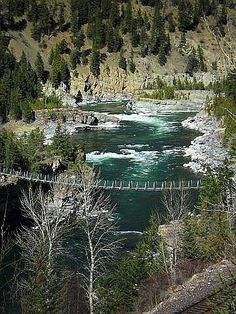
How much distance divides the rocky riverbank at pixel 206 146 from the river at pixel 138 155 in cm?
102

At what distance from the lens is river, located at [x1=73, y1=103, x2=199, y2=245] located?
38.3 meters

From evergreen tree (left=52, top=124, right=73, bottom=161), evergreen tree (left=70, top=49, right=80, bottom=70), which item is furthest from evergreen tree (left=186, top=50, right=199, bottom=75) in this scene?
evergreen tree (left=52, top=124, right=73, bottom=161)

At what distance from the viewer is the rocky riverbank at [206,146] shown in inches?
1959

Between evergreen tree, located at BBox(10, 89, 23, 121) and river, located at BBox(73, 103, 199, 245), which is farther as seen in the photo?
evergreen tree, located at BBox(10, 89, 23, 121)

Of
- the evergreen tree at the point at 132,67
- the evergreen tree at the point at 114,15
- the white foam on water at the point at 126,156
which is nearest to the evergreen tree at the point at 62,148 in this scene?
the white foam on water at the point at 126,156

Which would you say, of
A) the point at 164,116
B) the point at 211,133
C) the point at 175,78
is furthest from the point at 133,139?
the point at 175,78

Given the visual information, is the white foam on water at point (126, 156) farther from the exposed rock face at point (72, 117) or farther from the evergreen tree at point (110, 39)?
the evergreen tree at point (110, 39)

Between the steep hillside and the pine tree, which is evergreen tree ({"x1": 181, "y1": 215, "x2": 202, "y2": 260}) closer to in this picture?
the pine tree

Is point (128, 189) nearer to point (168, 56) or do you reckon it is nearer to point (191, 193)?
point (191, 193)

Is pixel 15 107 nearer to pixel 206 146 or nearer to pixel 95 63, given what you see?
pixel 206 146

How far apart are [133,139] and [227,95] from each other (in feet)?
44.6

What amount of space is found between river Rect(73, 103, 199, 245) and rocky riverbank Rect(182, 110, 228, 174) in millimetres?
1020

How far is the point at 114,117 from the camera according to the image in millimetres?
80875

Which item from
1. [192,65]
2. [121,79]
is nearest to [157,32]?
[192,65]
